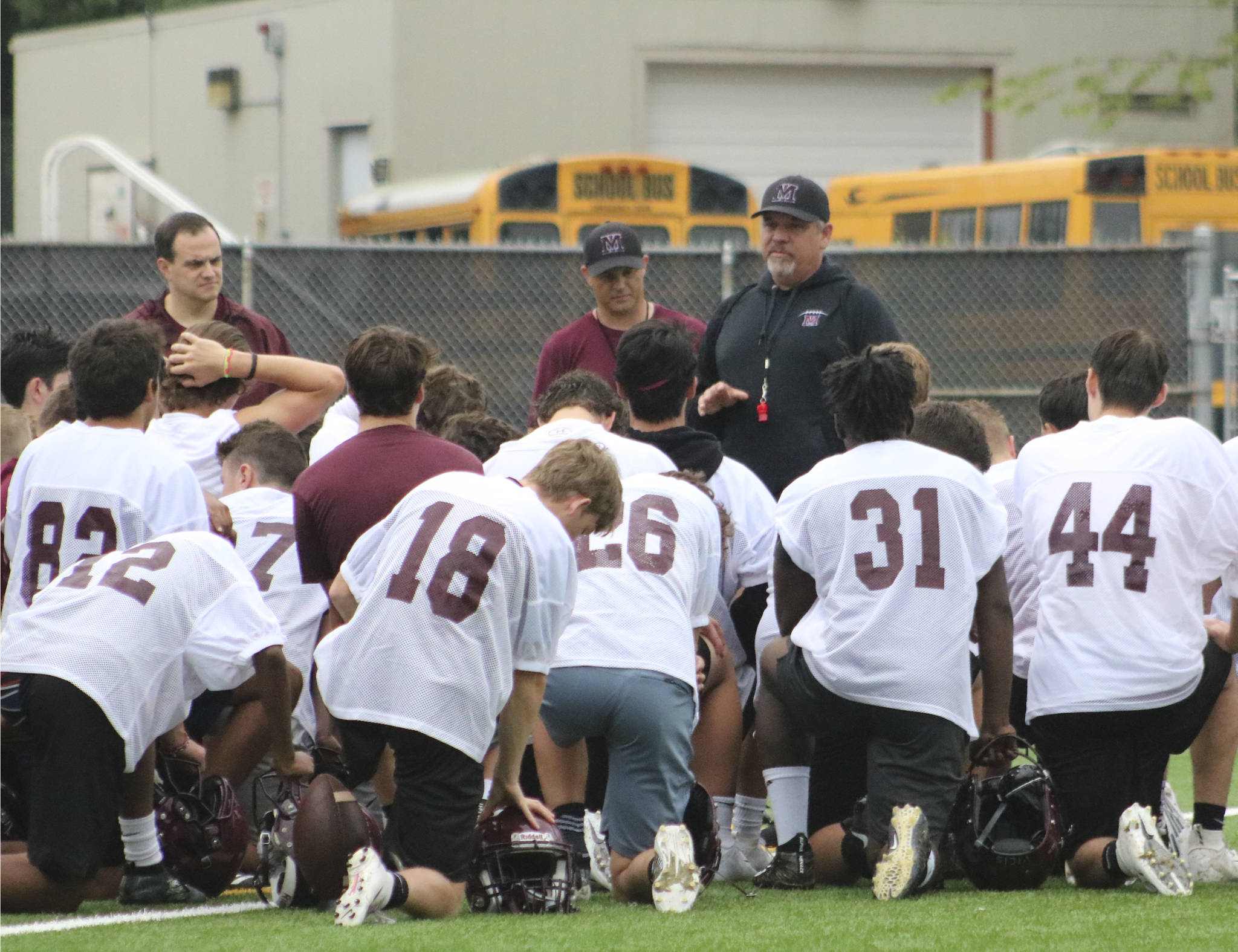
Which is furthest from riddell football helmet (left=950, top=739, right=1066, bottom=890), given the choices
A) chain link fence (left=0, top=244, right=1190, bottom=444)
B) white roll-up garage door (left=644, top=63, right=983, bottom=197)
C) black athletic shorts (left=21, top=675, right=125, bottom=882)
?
white roll-up garage door (left=644, top=63, right=983, bottom=197)

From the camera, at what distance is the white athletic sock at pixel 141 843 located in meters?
5.57

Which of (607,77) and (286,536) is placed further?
(607,77)

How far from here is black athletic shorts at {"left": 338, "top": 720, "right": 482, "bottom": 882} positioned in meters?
5.20

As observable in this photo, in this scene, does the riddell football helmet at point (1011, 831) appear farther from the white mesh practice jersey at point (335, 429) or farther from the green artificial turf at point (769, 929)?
the white mesh practice jersey at point (335, 429)

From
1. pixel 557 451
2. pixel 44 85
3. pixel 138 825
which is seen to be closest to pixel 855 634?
pixel 557 451

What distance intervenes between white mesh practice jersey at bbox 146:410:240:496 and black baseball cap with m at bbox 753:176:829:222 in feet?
6.93

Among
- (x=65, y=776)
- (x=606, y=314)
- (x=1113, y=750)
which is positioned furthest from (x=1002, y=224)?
(x=65, y=776)

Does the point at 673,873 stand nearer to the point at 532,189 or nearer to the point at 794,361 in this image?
the point at 794,361

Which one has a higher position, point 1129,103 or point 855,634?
point 1129,103

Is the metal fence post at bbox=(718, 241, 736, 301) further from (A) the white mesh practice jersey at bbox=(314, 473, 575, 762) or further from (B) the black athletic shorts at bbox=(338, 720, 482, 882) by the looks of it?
(B) the black athletic shorts at bbox=(338, 720, 482, 882)

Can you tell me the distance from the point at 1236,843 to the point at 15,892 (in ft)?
13.3

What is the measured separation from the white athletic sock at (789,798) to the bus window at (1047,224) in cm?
1092

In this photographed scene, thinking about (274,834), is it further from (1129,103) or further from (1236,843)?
(1129,103)

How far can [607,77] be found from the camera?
2356 cm
